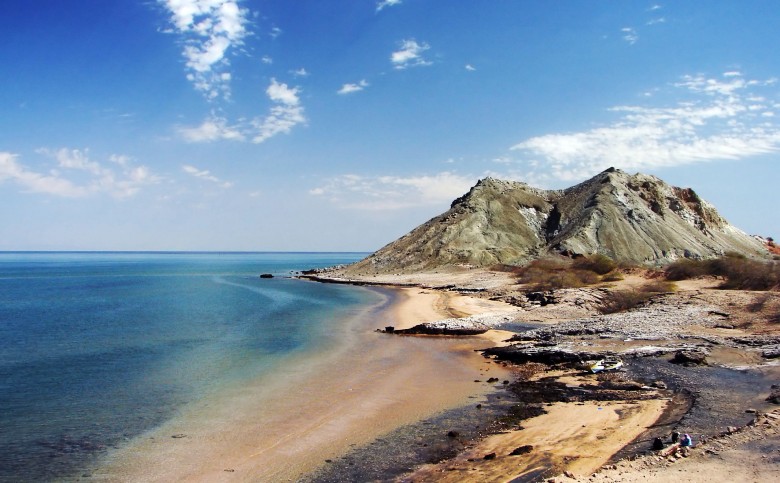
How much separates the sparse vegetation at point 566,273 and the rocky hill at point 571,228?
499 inches

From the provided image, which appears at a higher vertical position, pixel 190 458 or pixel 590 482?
pixel 590 482

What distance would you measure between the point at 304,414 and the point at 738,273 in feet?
127

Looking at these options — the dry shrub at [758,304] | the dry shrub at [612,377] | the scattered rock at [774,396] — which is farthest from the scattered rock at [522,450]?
the dry shrub at [758,304]

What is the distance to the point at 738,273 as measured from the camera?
135ft

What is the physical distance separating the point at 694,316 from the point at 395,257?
67.6 metres

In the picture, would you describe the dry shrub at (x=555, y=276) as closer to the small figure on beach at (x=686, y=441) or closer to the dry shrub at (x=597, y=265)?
the dry shrub at (x=597, y=265)

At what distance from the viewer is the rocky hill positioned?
8231 cm

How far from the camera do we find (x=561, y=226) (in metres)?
93.4

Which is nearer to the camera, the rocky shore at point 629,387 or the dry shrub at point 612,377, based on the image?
the rocky shore at point 629,387

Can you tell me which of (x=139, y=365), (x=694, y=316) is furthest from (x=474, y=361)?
(x=139, y=365)

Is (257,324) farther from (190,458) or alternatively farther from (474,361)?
(190,458)

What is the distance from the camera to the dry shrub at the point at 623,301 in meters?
35.9

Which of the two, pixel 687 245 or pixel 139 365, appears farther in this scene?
pixel 687 245

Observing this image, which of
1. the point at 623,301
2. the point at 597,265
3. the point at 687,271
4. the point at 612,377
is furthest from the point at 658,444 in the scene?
Answer: the point at 597,265
